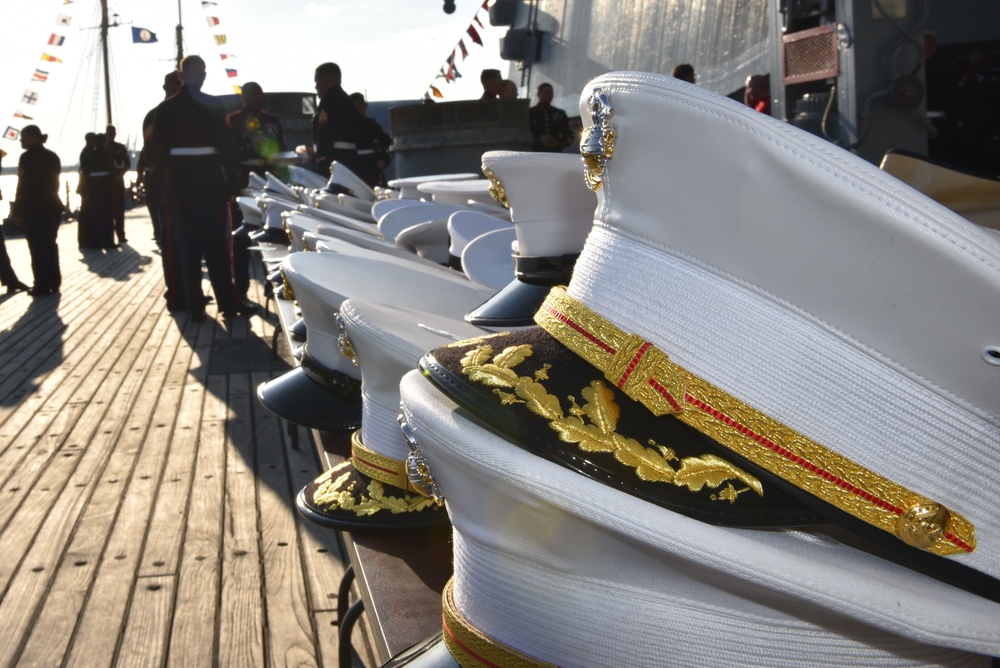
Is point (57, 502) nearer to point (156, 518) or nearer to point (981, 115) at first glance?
point (156, 518)

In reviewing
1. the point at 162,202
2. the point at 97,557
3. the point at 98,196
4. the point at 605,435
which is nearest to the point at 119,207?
the point at 98,196

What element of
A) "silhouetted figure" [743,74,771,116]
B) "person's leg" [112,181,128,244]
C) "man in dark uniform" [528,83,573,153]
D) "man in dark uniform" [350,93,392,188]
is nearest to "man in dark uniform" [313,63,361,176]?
"man in dark uniform" [350,93,392,188]

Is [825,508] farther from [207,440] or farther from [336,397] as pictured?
[207,440]

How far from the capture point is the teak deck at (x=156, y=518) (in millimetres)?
2531

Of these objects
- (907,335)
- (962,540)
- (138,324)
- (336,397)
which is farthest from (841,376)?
(138,324)

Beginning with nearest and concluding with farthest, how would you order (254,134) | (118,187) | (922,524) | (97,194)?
(922,524), (254,134), (97,194), (118,187)

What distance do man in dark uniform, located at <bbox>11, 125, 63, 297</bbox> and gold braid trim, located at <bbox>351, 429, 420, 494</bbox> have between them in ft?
30.7

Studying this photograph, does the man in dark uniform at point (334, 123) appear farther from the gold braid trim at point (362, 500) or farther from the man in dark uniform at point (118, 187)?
the man in dark uniform at point (118, 187)

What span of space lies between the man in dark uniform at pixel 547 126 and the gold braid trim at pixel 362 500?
755cm

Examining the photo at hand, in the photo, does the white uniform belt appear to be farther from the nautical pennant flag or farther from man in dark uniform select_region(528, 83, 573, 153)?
the nautical pennant flag

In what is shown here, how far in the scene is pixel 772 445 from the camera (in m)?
0.89

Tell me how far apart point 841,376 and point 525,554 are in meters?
0.32

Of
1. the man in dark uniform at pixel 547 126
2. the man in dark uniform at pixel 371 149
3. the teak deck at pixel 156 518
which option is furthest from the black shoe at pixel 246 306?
the man in dark uniform at pixel 547 126

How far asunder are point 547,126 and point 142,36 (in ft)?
73.5
